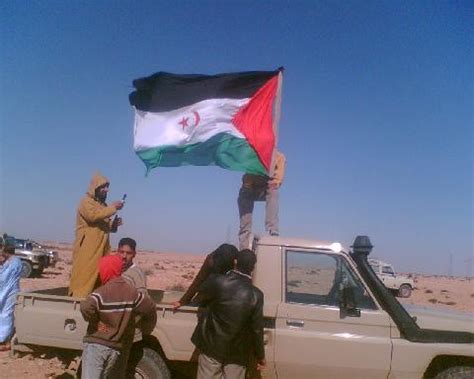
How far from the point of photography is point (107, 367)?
4.20m

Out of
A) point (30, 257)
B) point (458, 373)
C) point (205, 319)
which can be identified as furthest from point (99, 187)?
point (30, 257)

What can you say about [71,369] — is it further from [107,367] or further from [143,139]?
[143,139]

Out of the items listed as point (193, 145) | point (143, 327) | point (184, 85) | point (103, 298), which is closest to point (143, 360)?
point (143, 327)

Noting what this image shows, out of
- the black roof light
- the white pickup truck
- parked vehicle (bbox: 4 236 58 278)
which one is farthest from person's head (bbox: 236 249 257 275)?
parked vehicle (bbox: 4 236 58 278)

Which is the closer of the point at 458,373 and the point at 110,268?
the point at 110,268

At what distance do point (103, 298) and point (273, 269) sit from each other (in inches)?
70.1

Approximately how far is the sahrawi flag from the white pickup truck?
7.04 feet

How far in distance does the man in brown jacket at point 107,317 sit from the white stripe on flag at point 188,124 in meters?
3.39

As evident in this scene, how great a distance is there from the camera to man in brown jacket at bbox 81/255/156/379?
13.3 ft

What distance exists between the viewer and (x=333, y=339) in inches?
178

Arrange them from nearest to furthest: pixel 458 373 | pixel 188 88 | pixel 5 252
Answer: pixel 458 373 < pixel 188 88 < pixel 5 252

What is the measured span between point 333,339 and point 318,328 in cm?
18

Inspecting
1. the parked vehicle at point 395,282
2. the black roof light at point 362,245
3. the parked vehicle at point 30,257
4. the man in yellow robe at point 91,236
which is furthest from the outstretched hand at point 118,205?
the parked vehicle at point 395,282

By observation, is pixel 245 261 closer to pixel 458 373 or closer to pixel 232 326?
pixel 232 326
